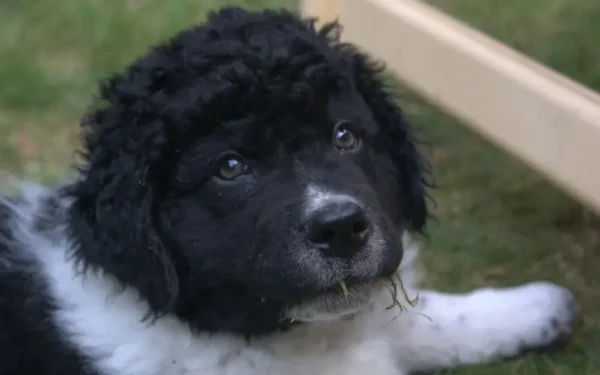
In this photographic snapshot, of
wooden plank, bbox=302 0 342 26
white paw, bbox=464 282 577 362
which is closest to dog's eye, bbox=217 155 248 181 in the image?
white paw, bbox=464 282 577 362

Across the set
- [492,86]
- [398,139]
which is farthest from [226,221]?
[492,86]

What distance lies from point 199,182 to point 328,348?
23.7 inches

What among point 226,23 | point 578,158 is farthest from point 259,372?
point 578,158

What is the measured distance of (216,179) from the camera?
1981 millimetres

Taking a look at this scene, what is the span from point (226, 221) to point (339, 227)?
32cm

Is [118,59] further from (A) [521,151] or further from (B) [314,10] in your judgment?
(A) [521,151]

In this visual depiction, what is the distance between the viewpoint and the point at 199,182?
1990mm

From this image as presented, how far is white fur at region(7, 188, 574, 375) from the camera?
A: 2090mm

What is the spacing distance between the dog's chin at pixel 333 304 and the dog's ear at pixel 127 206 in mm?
315

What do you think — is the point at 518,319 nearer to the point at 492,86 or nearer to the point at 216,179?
→ the point at 492,86

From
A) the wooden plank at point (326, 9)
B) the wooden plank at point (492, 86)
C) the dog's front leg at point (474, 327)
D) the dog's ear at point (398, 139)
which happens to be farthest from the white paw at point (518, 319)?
the wooden plank at point (326, 9)

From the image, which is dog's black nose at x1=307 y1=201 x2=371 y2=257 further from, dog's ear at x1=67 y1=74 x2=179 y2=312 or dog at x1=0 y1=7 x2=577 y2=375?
dog's ear at x1=67 y1=74 x2=179 y2=312

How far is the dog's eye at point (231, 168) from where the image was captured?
1.97 metres

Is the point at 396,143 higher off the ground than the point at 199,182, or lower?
lower
